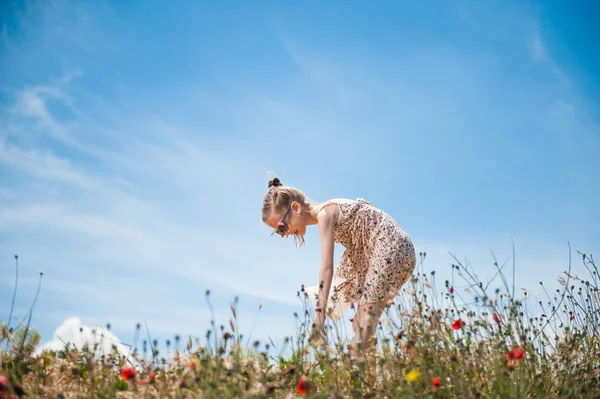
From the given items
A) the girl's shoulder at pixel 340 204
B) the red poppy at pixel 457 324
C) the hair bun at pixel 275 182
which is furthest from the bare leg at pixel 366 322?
the hair bun at pixel 275 182

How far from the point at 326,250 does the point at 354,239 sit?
24.9 inches

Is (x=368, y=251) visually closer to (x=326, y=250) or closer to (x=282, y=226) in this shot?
(x=326, y=250)

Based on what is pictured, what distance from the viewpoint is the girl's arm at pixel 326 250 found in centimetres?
390

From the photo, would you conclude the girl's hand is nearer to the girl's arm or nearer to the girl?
the girl's arm

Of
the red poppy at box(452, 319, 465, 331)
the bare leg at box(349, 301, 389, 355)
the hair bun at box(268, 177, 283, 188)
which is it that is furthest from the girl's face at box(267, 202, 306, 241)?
the red poppy at box(452, 319, 465, 331)

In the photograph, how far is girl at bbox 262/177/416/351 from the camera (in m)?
4.38

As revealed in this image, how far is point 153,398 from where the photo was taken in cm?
312

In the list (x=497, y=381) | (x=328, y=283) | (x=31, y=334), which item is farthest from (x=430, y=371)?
(x=31, y=334)

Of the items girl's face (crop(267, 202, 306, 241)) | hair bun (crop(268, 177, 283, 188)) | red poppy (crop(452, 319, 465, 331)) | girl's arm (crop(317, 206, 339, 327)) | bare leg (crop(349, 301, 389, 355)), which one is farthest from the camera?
hair bun (crop(268, 177, 283, 188))

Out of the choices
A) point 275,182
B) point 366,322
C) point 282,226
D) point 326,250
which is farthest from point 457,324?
point 275,182

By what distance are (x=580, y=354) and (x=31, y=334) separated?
4304 mm

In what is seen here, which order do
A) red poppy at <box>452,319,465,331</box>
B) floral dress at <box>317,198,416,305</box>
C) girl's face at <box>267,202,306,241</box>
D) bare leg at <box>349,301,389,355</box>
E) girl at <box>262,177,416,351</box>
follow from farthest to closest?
girl's face at <box>267,202,306,241</box>
floral dress at <box>317,198,416,305</box>
girl at <box>262,177,416,351</box>
bare leg at <box>349,301,389,355</box>
red poppy at <box>452,319,465,331</box>

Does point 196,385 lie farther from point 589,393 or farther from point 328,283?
point 589,393

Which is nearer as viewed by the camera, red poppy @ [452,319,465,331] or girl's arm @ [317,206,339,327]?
red poppy @ [452,319,465,331]
